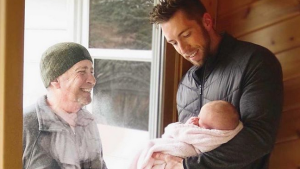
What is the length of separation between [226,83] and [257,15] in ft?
1.92

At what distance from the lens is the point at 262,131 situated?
123 centimetres

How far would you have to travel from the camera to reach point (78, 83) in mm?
1267

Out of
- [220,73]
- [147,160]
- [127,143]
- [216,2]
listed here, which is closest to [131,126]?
[127,143]

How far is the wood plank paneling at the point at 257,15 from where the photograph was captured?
1717 millimetres

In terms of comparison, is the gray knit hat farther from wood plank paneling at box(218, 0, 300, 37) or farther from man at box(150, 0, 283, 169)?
wood plank paneling at box(218, 0, 300, 37)

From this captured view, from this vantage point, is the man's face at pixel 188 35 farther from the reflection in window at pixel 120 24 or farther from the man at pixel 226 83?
the reflection in window at pixel 120 24

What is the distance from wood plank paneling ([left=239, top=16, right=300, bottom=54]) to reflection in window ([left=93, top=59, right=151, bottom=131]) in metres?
0.61

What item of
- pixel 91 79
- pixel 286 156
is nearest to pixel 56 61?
pixel 91 79

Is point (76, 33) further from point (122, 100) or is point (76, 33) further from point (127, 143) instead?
point (127, 143)

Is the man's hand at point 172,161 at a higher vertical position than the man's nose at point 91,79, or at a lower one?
lower

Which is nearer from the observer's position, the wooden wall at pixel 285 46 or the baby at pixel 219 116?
the baby at pixel 219 116

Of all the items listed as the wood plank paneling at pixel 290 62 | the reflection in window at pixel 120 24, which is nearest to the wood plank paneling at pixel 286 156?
the wood plank paneling at pixel 290 62

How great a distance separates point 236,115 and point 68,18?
0.73 meters

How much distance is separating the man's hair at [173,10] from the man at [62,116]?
1.20ft
